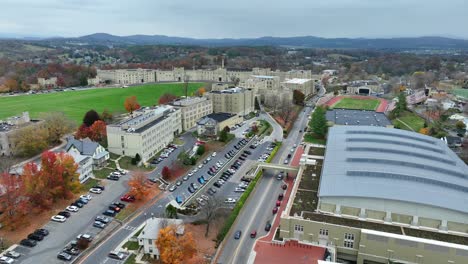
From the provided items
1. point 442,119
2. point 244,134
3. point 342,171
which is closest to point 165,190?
point 342,171

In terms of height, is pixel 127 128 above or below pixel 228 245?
above

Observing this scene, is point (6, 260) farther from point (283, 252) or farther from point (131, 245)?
point (283, 252)

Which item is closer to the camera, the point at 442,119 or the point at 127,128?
the point at 127,128

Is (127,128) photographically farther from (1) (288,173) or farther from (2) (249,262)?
(2) (249,262)

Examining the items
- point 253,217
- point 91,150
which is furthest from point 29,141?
point 253,217

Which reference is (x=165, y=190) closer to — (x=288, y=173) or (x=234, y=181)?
(x=234, y=181)

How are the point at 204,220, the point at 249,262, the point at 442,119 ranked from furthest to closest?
the point at 442,119 → the point at 204,220 → the point at 249,262

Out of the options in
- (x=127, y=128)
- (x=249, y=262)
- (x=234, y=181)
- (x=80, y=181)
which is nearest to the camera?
(x=249, y=262)
